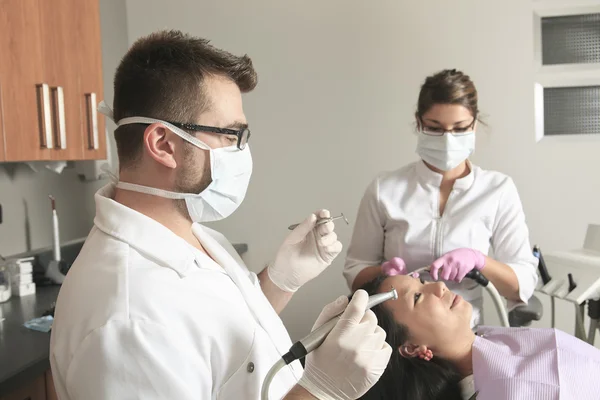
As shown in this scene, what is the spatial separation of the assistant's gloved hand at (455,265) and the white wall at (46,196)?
65.4 inches

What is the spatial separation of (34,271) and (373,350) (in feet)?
5.70

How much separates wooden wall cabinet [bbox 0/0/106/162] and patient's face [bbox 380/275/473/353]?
4.21 feet

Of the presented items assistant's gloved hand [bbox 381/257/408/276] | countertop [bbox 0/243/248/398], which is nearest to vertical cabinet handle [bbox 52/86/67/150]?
countertop [bbox 0/243/248/398]

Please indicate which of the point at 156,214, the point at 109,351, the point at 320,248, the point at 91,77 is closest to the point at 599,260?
the point at 320,248

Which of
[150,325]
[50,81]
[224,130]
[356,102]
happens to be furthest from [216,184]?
[356,102]

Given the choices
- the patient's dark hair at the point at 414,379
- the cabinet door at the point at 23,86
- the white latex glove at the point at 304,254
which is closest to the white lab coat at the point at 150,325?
the white latex glove at the point at 304,254

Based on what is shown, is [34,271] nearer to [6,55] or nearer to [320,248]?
[6,55]

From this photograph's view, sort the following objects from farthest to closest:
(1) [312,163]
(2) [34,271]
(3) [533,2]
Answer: (1) [312,163]
(3) [533,2]
(2) [34,271]

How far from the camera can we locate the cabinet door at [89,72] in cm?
212

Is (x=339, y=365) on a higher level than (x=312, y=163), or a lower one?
lower

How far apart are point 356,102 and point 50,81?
1451 mm

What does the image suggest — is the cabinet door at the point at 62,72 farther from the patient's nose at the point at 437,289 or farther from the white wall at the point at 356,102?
the patient's nose at the point at 437,289

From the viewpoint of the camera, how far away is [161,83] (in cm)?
108

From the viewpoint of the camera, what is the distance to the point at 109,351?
83cm
